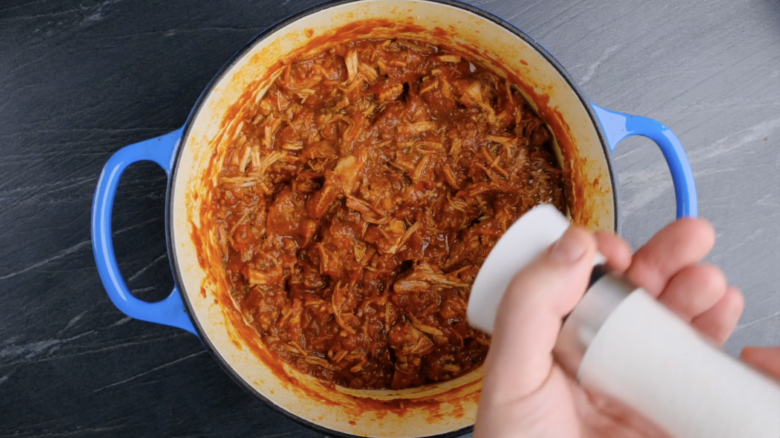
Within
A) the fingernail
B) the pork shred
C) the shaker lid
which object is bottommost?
the pork shred

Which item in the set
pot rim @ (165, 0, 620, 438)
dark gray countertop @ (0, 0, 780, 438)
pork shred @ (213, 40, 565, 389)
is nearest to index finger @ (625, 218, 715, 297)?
pot rim @ (165, 0, 620, 438)

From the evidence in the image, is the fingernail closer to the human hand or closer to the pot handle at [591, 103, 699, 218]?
the human hand

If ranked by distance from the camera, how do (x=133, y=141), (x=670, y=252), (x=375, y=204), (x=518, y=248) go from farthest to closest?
1. (x=133, y=141)
2. (x=375, y=204)
3. (x=670, y=252)
4. (x=518, y=248)

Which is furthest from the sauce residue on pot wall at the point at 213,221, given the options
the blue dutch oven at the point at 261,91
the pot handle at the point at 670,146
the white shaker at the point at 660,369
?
the white shaker at the point at 660,369

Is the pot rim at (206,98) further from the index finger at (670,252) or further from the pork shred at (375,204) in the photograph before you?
the pork shred at (375,204)

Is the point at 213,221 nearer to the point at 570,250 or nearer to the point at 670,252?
the point at 570,250

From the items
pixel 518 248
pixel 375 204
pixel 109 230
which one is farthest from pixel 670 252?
pixel 109 230

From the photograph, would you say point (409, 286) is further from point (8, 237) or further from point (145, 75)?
point (8, 237)

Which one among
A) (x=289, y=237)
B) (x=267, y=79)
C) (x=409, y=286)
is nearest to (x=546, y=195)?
(x=409, y=286)
